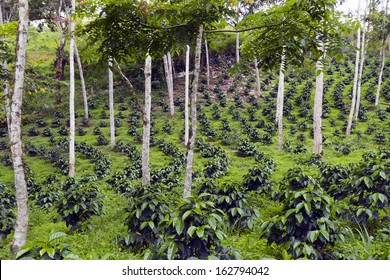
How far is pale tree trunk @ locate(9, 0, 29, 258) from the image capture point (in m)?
4.98

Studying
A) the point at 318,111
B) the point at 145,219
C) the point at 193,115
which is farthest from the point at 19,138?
the point at 318,111

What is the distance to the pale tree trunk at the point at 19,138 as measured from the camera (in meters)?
4.98

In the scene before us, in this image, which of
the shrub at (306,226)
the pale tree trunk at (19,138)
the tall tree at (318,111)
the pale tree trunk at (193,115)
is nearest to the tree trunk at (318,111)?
the tall tree at (318,111)

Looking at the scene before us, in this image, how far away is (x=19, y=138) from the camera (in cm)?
505

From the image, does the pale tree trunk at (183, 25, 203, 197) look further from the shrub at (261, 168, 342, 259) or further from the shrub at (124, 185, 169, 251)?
the shrub at (261, 168, 342, 259)

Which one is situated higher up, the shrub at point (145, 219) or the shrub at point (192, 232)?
the shrub at point (192, 232)

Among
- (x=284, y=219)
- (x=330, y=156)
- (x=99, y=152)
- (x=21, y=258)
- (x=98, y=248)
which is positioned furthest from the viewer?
(x=99, y=152)

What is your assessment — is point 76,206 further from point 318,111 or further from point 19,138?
point 318,111

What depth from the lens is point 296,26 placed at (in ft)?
15.9

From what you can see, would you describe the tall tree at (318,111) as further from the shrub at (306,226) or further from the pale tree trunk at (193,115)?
the shrub at (306,226)

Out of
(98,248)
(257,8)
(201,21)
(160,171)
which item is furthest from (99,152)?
(257,8)

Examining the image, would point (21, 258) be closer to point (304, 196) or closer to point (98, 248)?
point (98, 248)

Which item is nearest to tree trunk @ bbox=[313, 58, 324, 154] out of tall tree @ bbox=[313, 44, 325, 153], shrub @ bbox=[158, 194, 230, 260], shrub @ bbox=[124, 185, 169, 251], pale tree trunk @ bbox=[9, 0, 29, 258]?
tall tree @ bbox=[313, 44, 325, 153]

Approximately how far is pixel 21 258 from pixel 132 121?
1660 centimetres
